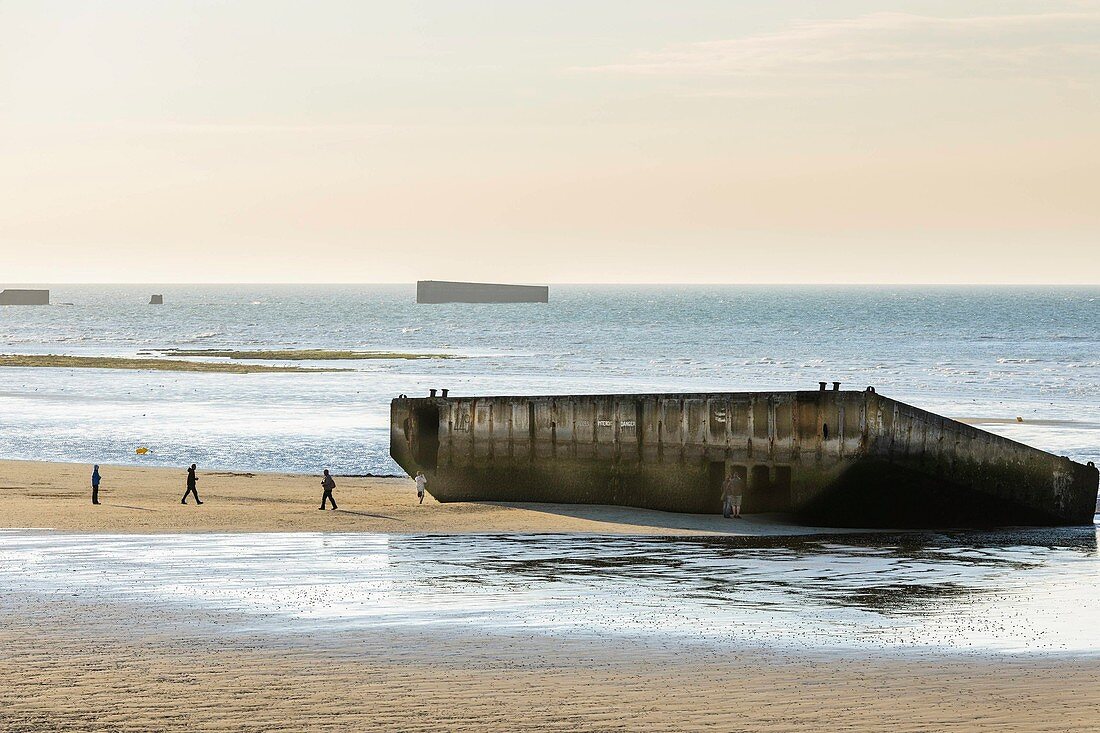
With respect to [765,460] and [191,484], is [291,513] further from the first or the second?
[765,460]

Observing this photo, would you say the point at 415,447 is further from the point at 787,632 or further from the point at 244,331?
the point at 244,331

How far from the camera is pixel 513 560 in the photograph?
24.8m

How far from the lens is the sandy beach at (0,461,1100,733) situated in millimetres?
13672

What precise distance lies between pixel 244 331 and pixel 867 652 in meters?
168

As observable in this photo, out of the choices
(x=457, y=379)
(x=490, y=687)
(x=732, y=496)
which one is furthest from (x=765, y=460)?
(x=457, y=379)

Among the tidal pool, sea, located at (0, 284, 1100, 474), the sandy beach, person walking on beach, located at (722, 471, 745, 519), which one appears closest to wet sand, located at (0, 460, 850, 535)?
person walking on beach, located at (722, 471, 745, 519)

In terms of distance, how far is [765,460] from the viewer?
32125mm

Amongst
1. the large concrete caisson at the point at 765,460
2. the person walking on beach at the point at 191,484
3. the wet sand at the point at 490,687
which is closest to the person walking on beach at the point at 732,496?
the large concrete caisson at the point at 765,460

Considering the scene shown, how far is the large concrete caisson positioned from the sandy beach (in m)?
14.6

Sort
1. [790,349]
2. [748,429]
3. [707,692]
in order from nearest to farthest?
1. [707,692]
2. [748,429]
3. [790,349]

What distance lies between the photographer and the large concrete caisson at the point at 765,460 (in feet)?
103

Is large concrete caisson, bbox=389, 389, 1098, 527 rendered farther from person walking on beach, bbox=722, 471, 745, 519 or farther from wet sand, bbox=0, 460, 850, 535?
wet sand, bbox=0, 460, 850, 535

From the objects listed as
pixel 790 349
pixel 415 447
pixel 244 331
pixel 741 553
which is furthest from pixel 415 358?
pixel 741 553

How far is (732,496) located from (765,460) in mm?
1145
